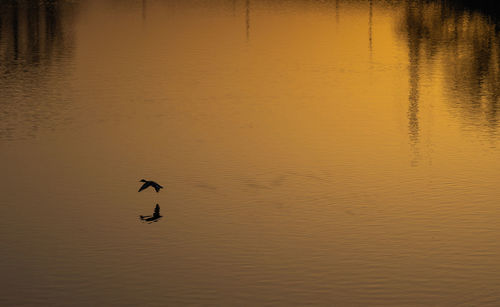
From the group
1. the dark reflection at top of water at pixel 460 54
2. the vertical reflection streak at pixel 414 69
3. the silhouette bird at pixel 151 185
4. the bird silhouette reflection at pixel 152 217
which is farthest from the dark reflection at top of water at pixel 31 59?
the dark reflection at top of water at pixel 460 54

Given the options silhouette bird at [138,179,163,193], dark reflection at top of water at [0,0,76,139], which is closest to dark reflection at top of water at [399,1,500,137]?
silhouette bird at [138,179,163,193]

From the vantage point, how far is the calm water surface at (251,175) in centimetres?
2462

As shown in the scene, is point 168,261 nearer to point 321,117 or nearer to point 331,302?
point 331,302

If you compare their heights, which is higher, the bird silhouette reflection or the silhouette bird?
the silhouette bird

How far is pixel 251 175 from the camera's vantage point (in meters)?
34.3

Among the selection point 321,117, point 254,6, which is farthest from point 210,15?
point 321,117

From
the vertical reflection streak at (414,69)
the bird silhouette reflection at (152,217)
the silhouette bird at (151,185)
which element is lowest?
the bird silhouette reflection at (152,217)

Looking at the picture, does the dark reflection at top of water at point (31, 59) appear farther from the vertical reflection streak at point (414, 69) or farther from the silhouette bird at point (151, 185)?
the vertical reflection streak at point (414, 69)

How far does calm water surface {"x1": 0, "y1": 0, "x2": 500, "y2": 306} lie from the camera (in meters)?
24.6

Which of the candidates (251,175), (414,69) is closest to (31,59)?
(414,69)

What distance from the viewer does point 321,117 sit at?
1763 inches

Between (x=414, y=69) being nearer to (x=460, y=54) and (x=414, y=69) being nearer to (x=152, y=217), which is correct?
(x=460, y=54)

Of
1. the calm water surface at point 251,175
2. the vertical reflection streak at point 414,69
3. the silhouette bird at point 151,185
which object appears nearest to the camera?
the calm water surface at point 251,175

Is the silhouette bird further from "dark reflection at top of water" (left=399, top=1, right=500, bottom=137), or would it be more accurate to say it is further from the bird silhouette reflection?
"dark reflection at top of water" (left=399, top=1, right=500, bottom=137)
